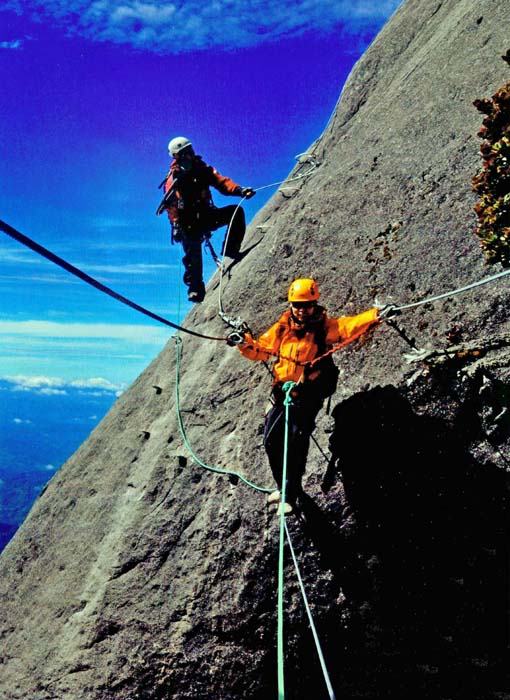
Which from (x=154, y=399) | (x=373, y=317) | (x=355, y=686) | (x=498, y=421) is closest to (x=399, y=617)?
(x=355, y=686)

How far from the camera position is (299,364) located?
23.3ft

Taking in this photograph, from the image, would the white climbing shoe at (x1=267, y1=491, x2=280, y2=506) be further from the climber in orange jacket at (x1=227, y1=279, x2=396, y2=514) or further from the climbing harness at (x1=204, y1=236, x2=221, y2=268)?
the climbing harness at (x1=204, y1=236, x2=221, y2=268)

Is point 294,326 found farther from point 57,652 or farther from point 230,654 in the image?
point 57,652

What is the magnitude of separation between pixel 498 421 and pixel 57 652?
26.0ft

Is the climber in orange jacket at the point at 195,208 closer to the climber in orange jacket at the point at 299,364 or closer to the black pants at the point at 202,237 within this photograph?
the black pants at the point at 202,237

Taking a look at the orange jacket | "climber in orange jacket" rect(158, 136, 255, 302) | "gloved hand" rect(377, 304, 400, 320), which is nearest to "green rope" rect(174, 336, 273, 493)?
the orange jacket

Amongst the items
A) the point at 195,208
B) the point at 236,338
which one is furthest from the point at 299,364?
the point at 195,208

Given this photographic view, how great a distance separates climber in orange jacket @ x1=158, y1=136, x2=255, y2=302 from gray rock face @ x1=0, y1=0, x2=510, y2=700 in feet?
12.6

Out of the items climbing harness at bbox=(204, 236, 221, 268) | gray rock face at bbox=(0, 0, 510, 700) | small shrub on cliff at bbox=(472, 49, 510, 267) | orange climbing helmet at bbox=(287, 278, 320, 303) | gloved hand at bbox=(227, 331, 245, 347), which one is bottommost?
gray rock face at bbox=(0, 0, 510, 700)

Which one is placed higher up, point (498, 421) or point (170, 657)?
point (498, 421)

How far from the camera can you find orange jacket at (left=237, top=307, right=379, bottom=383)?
6879 mm

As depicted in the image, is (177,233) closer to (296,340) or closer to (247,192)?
(247,192)

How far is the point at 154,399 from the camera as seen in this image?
1158 cm

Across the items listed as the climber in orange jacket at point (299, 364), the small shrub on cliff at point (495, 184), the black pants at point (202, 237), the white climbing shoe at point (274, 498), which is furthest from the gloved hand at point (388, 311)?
the black pants at point (202, 237)
